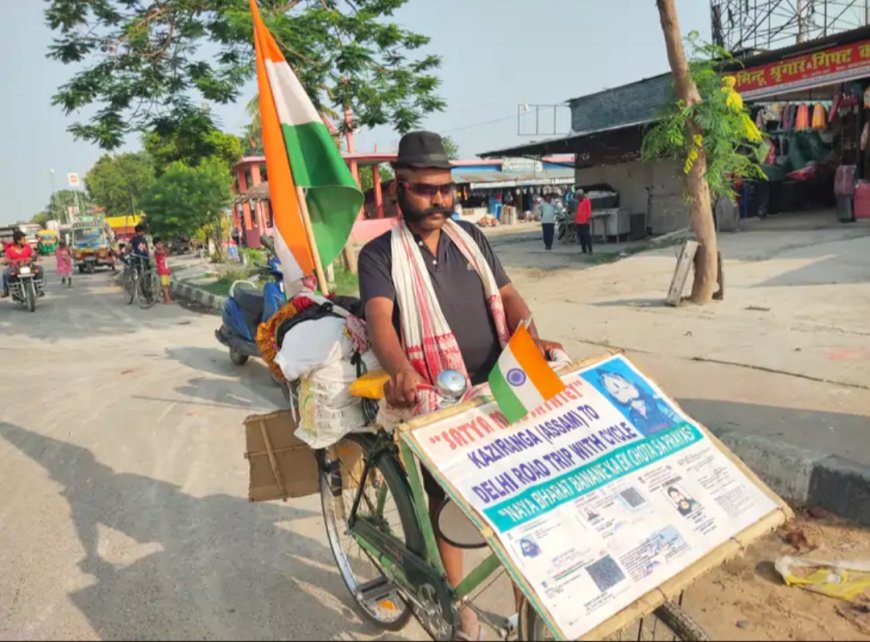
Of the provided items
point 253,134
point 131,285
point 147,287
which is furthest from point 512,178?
point 147,287

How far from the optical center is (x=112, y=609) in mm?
2781

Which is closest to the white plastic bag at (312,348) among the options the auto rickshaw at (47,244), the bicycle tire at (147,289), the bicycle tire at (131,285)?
the bicycle tire at (147,289)

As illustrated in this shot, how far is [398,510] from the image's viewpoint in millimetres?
2258

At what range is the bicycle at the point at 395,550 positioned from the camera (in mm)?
1942

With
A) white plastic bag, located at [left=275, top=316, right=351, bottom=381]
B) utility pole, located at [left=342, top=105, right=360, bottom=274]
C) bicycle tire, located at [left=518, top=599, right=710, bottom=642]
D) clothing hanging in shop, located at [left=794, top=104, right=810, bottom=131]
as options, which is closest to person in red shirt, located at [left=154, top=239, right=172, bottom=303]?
utility pole, located at [left=342, top=105, right=360, bottom=274]

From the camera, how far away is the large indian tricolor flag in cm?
359

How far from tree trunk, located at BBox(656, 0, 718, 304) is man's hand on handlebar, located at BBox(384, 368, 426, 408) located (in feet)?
21.0

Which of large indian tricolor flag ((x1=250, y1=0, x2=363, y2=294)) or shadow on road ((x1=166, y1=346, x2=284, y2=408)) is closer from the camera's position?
large indian tricolor flag ((x1=250, y1=0, x2=363, y2=294))

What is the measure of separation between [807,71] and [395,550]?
1440 centimetres

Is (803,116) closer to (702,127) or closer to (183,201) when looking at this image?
(702,127)

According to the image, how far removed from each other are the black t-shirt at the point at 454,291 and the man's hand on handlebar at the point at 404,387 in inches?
12.3

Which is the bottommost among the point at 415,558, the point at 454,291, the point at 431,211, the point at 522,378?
the point at 415,558

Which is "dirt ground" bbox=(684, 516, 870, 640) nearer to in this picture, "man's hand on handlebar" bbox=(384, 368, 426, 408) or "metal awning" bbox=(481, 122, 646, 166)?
"man's hand on handlebar" bbox=(384, 368, 426, 408)

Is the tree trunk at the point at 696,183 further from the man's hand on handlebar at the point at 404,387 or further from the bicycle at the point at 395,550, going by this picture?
the man's hand on handlebar at the point at 404,387
